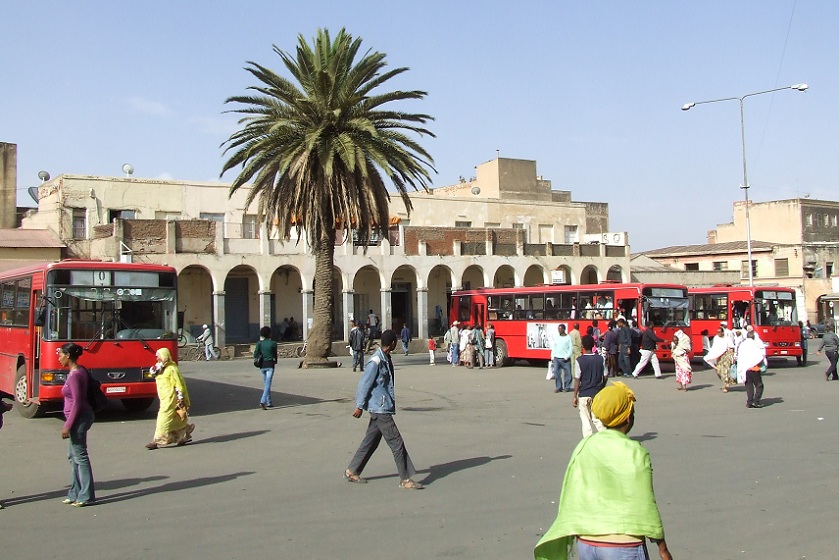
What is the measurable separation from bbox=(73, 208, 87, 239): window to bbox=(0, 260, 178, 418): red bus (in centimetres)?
2678

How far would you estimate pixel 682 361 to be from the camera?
20875 millimetres

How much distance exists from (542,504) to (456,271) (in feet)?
128

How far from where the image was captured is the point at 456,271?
47.5m

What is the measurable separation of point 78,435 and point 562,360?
45.4ft

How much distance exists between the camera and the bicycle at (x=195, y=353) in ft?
121

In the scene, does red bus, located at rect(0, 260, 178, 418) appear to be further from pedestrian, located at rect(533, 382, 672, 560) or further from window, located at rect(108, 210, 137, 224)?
window, located at rect(108, 210, 137, 224)

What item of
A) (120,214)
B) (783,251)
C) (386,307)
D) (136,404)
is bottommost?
(136,404)

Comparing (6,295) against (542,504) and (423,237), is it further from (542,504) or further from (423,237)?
(423,237)

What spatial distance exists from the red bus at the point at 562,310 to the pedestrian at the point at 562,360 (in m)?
6.64

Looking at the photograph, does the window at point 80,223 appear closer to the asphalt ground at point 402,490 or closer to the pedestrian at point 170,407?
the asphalt ground at point 402,490

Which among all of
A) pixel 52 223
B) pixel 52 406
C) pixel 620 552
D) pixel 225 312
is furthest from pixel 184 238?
pixel 620 552

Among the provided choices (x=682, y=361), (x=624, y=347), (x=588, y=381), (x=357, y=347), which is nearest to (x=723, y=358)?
(x=682, y=361)

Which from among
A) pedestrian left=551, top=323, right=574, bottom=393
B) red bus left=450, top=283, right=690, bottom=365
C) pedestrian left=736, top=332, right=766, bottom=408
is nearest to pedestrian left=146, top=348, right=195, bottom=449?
pedestrian left=551, top=323, right=574, bottom=393

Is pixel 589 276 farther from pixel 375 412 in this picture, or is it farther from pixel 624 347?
pixel 375 412
